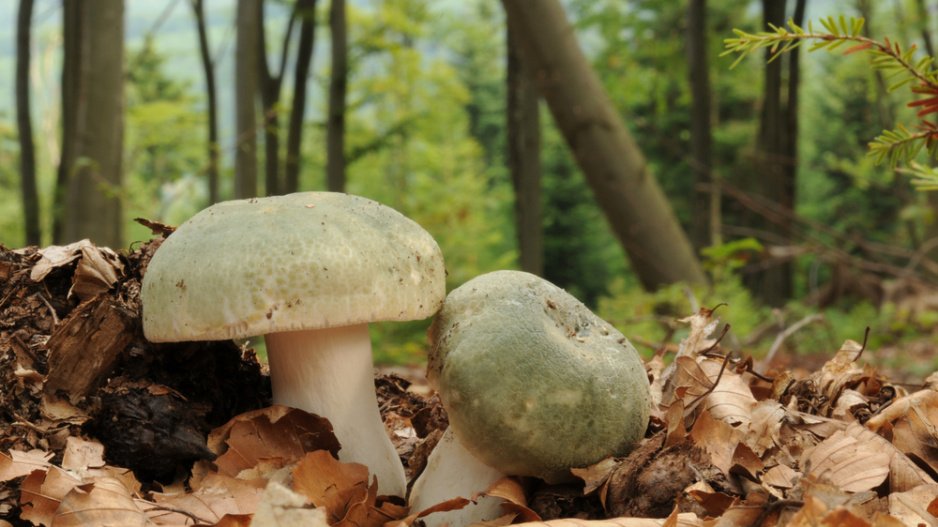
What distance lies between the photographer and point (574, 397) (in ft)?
5.55

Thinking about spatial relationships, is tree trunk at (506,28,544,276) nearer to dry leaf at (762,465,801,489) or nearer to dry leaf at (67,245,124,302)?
dry leaf at (67,245,124,302)

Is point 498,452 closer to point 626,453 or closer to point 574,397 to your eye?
point 574,397

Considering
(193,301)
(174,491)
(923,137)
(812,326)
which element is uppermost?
(923,137)

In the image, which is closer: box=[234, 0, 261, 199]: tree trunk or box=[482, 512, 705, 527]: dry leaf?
box=[482, 512, 705, 527]: dry leaf

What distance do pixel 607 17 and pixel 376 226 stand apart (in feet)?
33.8

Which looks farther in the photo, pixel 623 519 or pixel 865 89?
pixel 865 89

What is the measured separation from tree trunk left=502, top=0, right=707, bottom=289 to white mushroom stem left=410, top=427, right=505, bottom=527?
3839mm

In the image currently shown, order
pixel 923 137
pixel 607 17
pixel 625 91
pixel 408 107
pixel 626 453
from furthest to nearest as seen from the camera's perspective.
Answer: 1. pixel 408 107
2. pixel 625 91
3. pixel 607 17
4. pixel 923 137
5. pixel 626 453

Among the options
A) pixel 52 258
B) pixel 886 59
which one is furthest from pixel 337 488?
pixel 886 59

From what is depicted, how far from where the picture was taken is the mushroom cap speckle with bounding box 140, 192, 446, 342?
5.28ft

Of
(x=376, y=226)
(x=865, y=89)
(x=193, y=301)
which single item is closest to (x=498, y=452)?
(x=376, y=226)

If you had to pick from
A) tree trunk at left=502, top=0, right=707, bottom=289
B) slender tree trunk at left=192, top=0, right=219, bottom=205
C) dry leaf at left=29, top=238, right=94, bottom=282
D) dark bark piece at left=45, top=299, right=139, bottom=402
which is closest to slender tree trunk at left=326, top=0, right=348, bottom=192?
slender tree trunk at left=192, top=0, right=219, bottom=205

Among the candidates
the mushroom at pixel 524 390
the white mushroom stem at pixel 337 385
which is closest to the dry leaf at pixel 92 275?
the white mushroom stem at pixel 337 385

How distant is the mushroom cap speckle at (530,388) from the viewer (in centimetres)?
167
